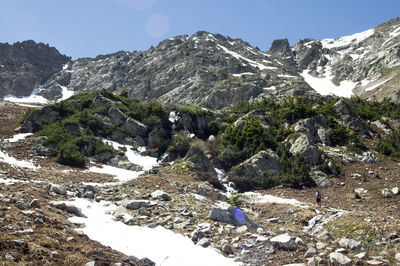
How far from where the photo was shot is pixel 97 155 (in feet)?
84.0

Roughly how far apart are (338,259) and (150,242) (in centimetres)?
530

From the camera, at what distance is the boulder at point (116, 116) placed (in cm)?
3362

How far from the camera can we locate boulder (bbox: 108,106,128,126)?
110 feet

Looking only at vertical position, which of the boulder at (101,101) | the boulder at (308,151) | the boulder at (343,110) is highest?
the boulder at (343,110)

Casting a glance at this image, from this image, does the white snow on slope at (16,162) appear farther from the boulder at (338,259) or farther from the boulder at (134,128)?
the boulder at (338,259)

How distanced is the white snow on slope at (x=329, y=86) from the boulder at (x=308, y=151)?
366ft

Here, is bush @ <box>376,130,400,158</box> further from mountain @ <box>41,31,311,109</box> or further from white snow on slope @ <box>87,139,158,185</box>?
mountain @ <box>41,31,311,109</box>

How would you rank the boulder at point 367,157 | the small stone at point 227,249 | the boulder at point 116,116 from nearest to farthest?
the small stone at point 227,249
the boulder at point 367,157
the boulder at point 116,116

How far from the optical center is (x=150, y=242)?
805 centimetres

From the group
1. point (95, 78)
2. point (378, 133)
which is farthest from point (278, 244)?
point (95, 78)

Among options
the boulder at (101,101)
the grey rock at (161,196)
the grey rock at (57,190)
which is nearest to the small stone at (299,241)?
the grey rock at (161,196)

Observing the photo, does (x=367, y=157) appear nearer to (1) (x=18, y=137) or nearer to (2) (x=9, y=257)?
(2) (x=9, y=257)

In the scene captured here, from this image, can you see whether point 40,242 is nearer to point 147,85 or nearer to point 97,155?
point 97,155

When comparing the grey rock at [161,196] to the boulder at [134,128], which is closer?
the grey rock at [161,196]
